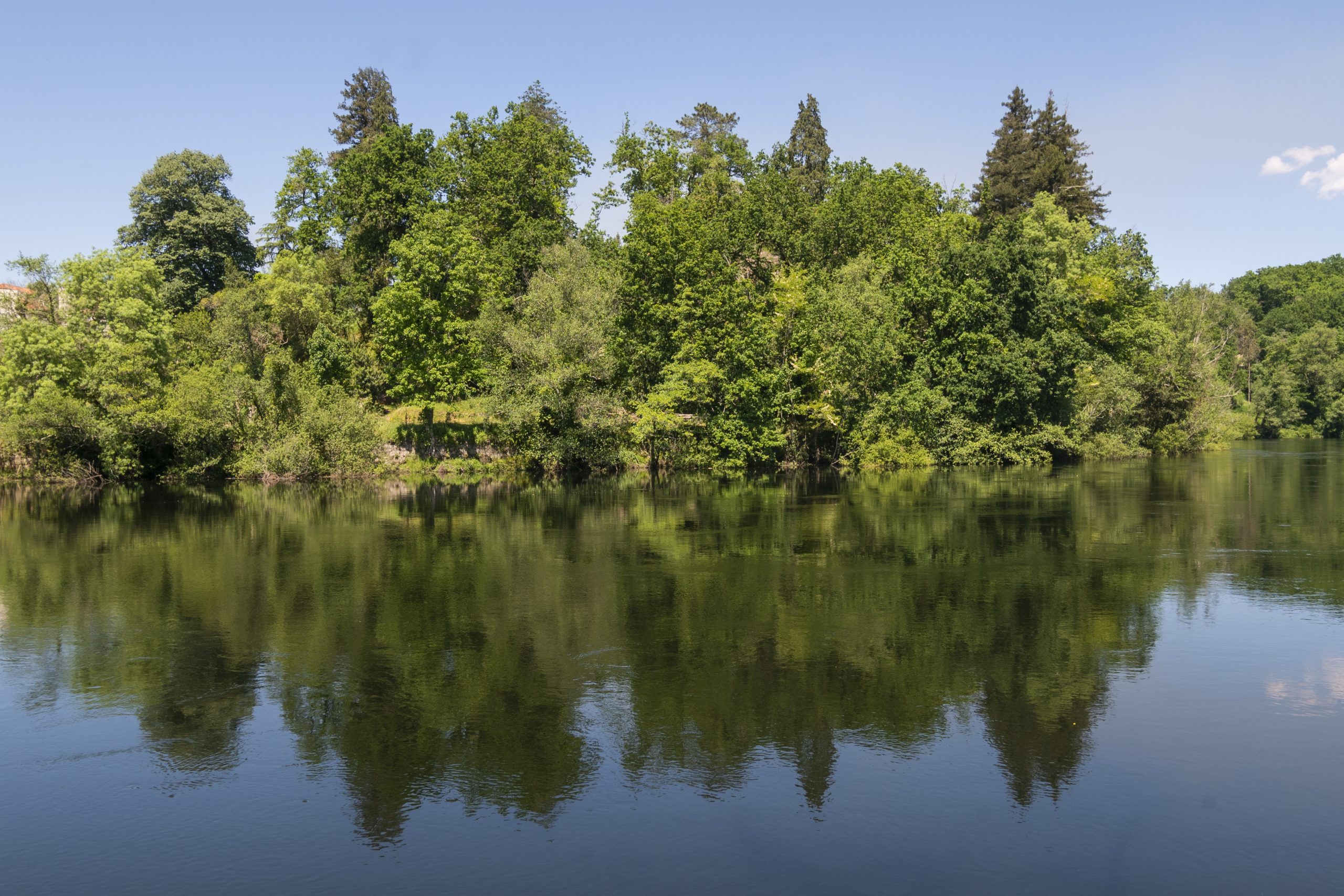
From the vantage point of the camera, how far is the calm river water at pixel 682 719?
852 cm

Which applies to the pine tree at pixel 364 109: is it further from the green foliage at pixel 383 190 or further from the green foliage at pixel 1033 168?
the green foliage at pixel 1033 168

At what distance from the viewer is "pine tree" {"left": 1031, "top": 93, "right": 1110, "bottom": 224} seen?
7656cm

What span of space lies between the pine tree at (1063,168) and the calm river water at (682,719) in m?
57.9

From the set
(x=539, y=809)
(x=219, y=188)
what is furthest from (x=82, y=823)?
(x=219, y=188)

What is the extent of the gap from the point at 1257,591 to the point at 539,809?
15.6 m

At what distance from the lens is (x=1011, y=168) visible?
257 feet

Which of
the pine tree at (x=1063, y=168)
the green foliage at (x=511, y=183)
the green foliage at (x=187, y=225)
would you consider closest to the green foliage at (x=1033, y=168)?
the pine tree at (x=1063, y=168)

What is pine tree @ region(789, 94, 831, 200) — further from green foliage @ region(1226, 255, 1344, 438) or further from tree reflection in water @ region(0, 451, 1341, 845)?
tree reflection in water @ region(0, 451, 1341, 845)

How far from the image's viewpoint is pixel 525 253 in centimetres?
6066

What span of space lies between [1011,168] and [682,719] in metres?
76.0

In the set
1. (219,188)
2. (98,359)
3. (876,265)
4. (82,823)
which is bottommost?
(82,823)

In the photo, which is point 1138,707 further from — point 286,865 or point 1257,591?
point 286,865

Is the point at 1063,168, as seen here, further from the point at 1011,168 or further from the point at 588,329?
the point at 588,329

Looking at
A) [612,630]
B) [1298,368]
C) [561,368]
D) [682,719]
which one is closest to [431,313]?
[561,368]
